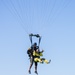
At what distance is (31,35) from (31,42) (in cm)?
76

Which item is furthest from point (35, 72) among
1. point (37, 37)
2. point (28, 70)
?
point (37, 37)

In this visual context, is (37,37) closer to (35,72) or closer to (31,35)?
(31,35)

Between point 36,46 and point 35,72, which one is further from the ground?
point 36,46

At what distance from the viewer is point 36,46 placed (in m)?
31.1

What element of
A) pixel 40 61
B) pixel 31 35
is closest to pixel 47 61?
pixel 40 61

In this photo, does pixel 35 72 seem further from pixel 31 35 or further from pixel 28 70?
pixel 31 35

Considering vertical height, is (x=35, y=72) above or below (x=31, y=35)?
below

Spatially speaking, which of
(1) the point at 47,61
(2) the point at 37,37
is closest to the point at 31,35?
(2) the point at 37,37

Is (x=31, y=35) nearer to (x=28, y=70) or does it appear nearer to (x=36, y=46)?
(x=36, y=46)

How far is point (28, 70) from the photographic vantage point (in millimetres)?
31047

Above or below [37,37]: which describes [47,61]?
below

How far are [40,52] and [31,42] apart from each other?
1338 millimetres

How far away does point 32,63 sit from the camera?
31062 mm

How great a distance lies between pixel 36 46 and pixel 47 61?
1657mm
